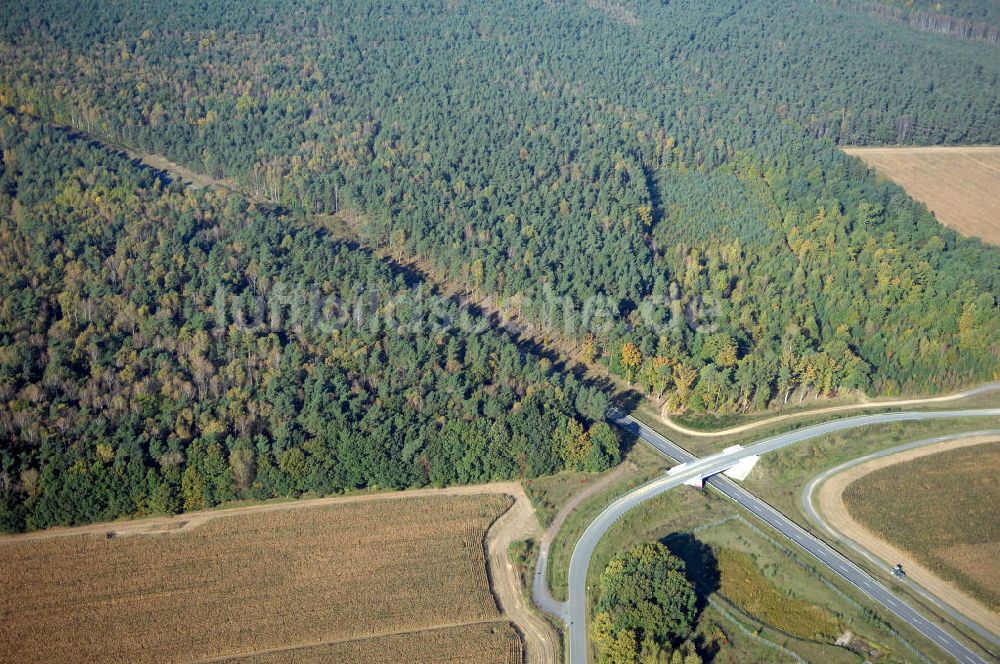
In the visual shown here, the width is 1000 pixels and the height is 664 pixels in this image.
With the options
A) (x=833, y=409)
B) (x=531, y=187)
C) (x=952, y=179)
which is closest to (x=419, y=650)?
(x=833, y=409)

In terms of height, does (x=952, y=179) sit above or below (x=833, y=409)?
above

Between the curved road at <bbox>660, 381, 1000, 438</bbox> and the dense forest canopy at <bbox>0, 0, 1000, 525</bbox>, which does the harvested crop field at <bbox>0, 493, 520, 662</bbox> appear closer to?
the dense forest canopy at <bbox>0, 0, 1000, 525</bbox>

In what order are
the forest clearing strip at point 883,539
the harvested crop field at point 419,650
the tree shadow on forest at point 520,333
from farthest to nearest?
the tree shadow on forest at point 520,333, the forest clearing strip at point 883,539, the harvested crop field at point 419,650

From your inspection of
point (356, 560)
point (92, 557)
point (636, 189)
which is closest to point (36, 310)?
point (92, 557)

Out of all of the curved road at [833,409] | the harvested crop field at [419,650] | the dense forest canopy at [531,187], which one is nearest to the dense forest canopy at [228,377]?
→ the dense forest canopy at [531,187]

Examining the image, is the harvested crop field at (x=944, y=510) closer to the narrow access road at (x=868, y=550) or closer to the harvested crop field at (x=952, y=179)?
the narrow access road at (x=868, y=550)

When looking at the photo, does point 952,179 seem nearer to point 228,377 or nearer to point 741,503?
point 741,503
